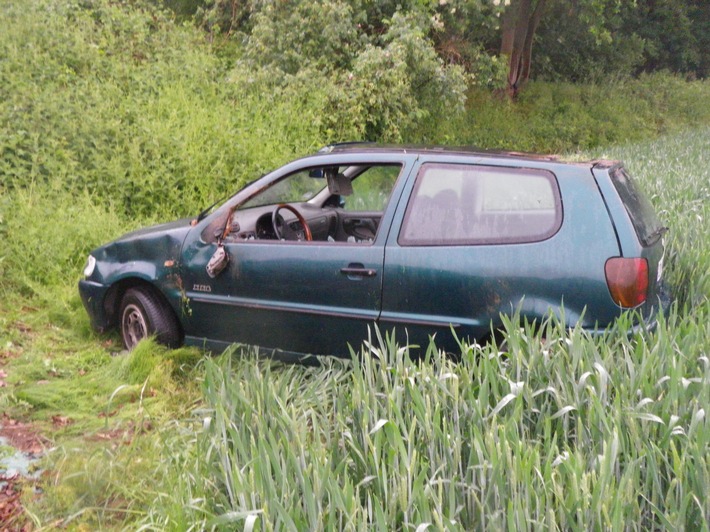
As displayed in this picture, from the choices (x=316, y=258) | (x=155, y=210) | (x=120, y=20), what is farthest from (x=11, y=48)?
(x=316, y=258)

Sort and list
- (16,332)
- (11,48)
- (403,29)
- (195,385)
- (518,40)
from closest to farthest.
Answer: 1. (195,385)
2. (16,332)
3. (11,48)
4. (403,29)
5. (518,40)

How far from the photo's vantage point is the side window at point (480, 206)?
4.62 meters

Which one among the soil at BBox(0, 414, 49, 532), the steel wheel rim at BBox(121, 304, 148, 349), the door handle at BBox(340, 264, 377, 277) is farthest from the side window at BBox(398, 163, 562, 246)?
the soil at BBox(0, 414, 49, 532)

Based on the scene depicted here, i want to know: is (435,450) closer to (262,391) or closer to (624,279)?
(262,391)

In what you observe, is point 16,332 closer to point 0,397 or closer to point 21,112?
point 0,397

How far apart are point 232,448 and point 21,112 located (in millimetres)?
7760

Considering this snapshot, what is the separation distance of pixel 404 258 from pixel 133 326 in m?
2.32

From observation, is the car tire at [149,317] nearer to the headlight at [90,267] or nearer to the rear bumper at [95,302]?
the rear bumper at [95,302]

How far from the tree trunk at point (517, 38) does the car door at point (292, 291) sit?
1891 centimetres

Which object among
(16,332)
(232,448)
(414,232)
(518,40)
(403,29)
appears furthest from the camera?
(518,40)

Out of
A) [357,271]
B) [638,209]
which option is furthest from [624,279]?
[357,271]

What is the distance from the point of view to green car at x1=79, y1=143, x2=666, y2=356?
4477 mm

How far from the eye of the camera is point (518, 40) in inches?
912

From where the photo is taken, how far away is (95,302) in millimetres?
6125
